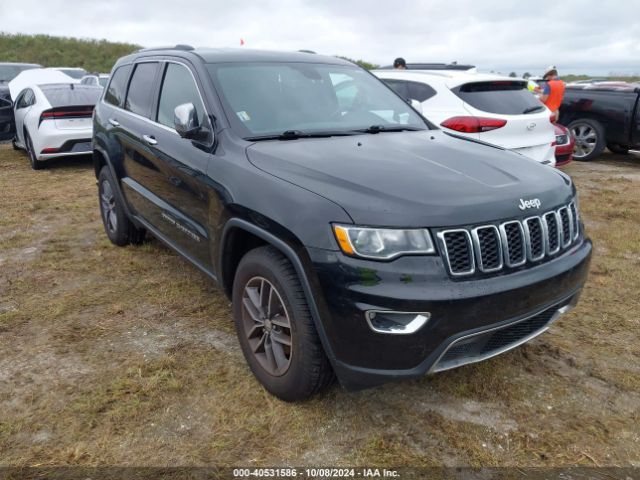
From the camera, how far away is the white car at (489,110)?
607 centimetres

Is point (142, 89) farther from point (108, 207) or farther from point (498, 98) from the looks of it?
point (498, 98)

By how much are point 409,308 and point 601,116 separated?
9.07 meters

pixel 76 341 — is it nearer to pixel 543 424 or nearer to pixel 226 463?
pixel 226 463

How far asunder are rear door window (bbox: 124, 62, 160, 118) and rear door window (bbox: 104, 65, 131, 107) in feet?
0.55

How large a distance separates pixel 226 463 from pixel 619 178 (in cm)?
816

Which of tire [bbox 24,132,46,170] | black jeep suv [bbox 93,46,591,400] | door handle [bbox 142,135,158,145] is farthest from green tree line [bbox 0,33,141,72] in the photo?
black jeep suv [bbox 93,46,591,400]

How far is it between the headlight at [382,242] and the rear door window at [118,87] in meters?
3.25

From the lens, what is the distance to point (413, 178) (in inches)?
98.7

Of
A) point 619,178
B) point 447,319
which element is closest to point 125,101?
point 447,319

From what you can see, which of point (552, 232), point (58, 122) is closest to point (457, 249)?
point (552, 232)

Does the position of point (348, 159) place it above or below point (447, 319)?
above

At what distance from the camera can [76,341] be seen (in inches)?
136

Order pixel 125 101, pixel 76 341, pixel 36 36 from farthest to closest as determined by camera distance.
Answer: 1. pixel 36 36
2. pixel 125 101
3. pixel 76 341

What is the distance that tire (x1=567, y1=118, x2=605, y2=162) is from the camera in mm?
9680
